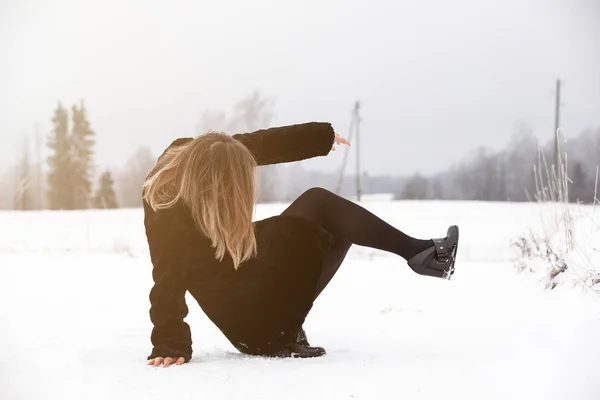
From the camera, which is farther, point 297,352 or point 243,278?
point 297,352

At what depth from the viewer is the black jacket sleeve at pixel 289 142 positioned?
210 centimetres

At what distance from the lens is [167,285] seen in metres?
1.92

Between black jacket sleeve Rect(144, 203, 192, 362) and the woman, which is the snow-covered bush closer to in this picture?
the woman

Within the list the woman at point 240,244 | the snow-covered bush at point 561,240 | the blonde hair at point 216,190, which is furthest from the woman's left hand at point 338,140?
the snow-covered bush at point 561,240

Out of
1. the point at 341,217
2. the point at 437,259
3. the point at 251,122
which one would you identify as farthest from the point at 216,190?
the point at 251,122

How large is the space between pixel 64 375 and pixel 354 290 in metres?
2.26

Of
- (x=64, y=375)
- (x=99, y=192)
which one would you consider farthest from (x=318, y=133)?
(x=99, y=192)

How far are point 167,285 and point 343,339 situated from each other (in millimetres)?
932

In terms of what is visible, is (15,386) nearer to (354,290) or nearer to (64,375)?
(64,375)

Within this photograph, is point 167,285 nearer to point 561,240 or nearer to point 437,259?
point 437,259

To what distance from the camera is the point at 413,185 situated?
44.4 ft

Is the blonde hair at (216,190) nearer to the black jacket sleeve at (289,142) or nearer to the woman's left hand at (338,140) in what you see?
the black jacket sleeve at (289,142)

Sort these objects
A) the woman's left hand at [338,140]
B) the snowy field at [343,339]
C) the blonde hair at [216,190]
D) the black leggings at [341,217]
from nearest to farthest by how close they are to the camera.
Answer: the snowy field at [343,339], the blonde hair at [216,190], the black leggings at [341,217], the woman's left hand at [338,140]

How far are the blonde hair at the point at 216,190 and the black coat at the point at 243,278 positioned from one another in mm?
43
